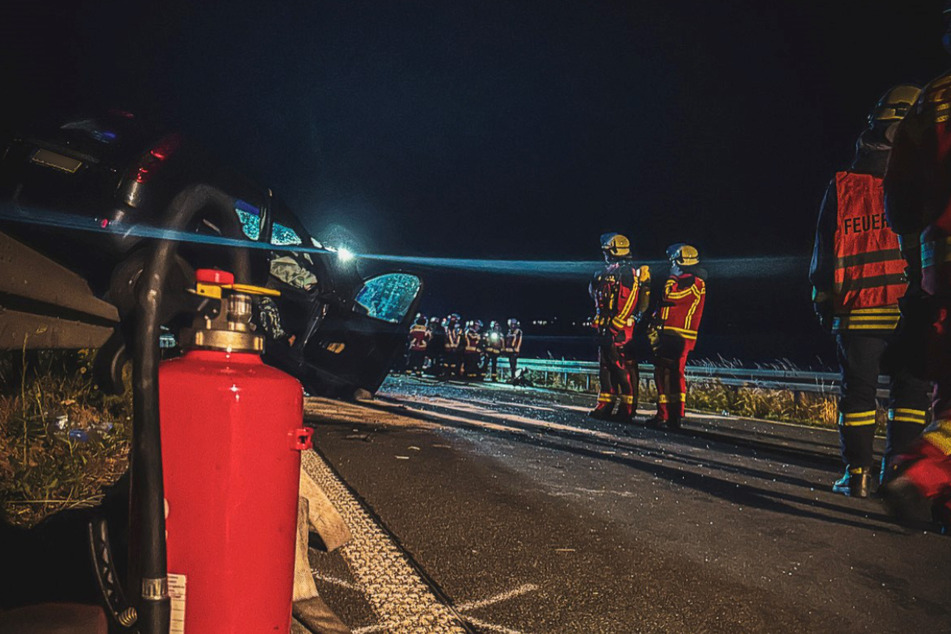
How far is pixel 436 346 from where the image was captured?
25.1m

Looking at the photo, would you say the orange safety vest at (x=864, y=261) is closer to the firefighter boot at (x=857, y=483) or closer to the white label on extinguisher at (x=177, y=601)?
the firefighter boot at (x=857, y=483)

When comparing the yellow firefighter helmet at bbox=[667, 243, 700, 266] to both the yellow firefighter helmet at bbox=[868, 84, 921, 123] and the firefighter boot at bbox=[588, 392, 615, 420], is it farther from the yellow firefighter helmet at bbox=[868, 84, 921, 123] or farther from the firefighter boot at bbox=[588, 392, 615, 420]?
the yellow firefighter helmet at bbox=[868, 84, 921, 123]

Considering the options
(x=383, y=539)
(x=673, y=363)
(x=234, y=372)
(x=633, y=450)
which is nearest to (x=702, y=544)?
(x=383, y=539)

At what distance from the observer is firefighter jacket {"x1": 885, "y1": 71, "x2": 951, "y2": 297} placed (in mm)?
1357

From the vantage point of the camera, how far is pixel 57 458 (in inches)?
126

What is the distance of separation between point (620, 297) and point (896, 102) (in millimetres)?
6186

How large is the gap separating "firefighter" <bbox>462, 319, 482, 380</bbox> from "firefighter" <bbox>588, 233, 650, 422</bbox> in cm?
1353

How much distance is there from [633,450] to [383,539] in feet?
12.8

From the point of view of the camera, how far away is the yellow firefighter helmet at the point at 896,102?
3.79m

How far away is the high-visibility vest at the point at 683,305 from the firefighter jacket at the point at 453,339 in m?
14.8

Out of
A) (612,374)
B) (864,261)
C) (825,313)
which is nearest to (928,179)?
(864,261)

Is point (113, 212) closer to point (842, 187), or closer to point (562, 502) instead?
point (562, 502)

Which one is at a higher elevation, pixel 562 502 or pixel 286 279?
pixel 286 279

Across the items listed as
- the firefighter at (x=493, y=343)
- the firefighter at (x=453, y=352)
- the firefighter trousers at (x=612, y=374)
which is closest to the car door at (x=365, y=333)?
the firefighter trousers at (x=612, y=374)
